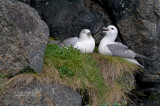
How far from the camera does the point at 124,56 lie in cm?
588

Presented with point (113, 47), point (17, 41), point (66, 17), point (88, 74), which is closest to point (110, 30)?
point (113, 47)

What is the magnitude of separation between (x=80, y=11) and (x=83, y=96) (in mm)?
2159

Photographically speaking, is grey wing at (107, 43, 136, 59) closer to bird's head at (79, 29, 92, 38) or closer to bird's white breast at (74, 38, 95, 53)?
bird's white breast at (74, 38, 95, 53)

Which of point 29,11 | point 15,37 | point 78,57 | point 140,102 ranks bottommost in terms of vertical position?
point 140,102

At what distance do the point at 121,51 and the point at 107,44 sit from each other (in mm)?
347

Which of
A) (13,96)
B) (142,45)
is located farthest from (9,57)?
(142,45)

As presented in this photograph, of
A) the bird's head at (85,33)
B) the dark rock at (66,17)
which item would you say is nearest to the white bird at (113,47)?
the bird's head at (85,33)

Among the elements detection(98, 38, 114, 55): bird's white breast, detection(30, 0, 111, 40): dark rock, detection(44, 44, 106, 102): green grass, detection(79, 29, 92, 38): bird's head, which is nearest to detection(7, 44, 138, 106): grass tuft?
detection(44, 44, 106, 102): green grass

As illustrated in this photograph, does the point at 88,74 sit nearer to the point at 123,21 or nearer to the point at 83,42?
the point at 83,42

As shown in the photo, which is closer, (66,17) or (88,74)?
(88,74)

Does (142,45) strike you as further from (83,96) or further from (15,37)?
(15,37)

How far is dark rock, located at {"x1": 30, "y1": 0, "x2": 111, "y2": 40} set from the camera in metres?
6.58

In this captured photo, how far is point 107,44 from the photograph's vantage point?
6117 mm

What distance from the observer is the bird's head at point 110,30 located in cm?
624
